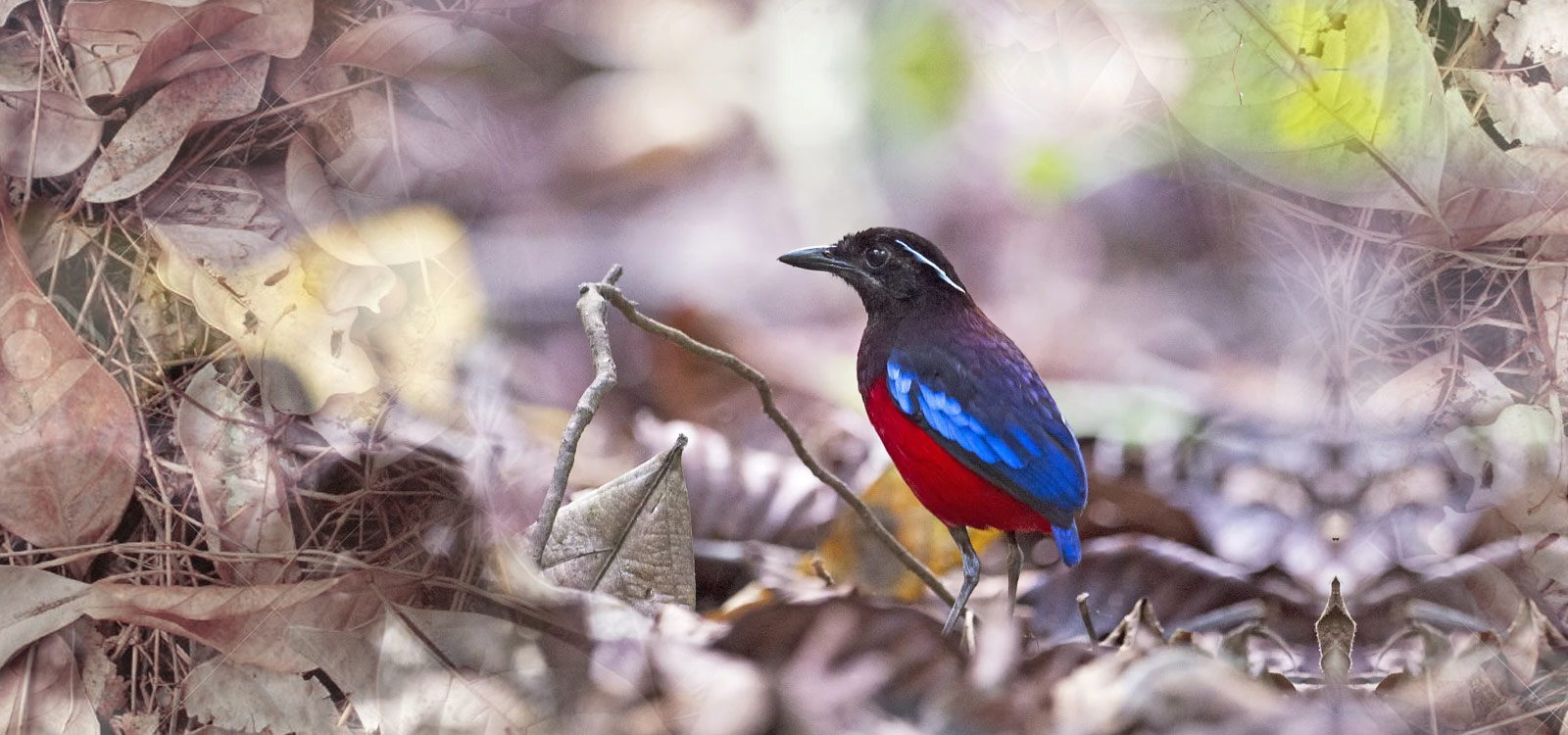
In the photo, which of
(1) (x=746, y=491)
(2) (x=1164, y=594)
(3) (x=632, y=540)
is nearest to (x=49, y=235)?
(3) (x=632, y=540)

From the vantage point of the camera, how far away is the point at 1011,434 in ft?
5.64

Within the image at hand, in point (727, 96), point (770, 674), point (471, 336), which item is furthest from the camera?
point (727, 96)

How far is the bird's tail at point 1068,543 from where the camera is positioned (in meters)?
1.68

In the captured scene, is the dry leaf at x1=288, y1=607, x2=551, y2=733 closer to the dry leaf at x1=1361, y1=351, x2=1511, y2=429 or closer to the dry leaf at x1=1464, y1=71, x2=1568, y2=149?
the dry leaf at x1=1361, y1=351, x2=1511, y2=429

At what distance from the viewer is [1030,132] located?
1.88 meters

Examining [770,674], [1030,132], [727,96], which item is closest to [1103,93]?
[1030,132]

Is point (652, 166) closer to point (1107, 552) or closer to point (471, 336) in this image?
point (471, 336)

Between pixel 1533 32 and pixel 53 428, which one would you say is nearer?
pixel 53 428

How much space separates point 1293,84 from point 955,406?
0.76 metres

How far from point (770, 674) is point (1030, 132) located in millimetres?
911

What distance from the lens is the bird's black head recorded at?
5.92 ft

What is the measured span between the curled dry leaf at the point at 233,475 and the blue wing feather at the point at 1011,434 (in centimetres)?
91

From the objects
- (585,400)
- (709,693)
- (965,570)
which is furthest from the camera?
(965,570)

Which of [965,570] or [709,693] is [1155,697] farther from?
[709,693]
